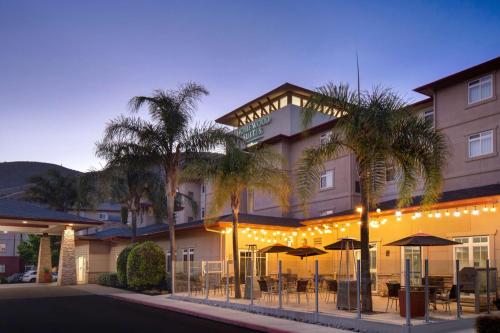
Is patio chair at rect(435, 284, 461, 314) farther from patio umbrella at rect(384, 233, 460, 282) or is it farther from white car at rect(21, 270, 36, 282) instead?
white car at rect(21, 270, 36, 282)

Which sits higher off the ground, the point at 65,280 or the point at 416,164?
the point at 416,164

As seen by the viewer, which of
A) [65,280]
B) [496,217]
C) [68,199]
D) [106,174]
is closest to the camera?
[496,217]

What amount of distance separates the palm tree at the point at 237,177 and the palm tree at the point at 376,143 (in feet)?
19.9

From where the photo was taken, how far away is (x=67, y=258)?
38.8 metres

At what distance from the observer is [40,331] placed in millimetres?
15234

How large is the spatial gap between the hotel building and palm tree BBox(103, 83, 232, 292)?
9.65 feet

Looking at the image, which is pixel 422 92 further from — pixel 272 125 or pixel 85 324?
pixel 85 324

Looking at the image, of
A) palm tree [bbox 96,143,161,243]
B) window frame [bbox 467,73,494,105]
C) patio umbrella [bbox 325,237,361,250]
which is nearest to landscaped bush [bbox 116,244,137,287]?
palm tree [bbox 96,143,161,243]

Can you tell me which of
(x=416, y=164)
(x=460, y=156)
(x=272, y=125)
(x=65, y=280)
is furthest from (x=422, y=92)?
(x=65, y=280)

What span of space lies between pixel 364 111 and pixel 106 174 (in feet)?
64.1

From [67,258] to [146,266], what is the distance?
471 inches

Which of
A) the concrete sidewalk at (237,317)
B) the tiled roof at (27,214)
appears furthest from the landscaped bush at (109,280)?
the concrete sidewalk at (237,317)

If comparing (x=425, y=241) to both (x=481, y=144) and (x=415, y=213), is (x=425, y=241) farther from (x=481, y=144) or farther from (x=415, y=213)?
(x=481, y=144)

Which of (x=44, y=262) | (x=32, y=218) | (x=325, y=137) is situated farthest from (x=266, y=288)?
(x=44, y=262)
